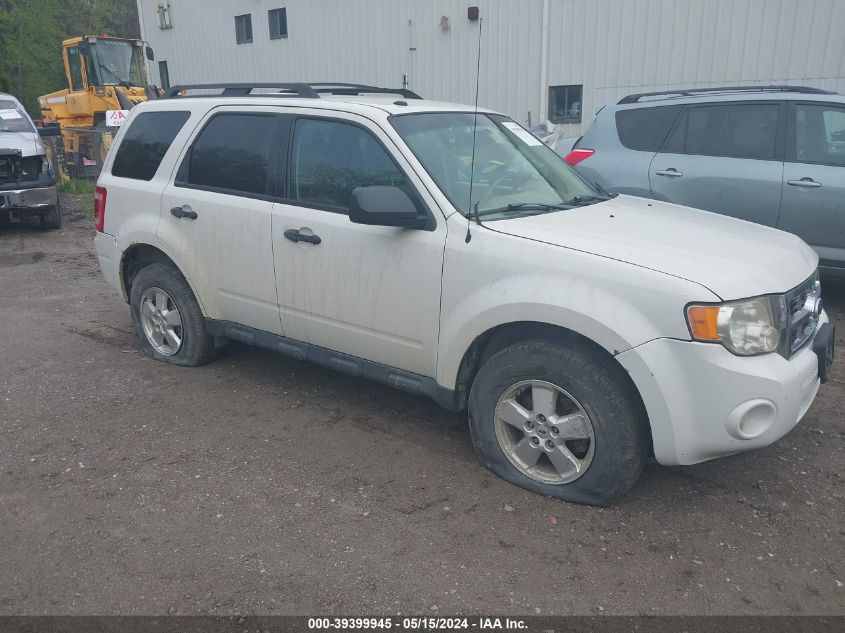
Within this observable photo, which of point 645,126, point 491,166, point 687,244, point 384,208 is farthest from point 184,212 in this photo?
point 645,126

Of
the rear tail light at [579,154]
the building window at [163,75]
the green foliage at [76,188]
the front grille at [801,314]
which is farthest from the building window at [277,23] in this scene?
the front grille at [801,314]

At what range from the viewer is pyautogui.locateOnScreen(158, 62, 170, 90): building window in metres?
22.6

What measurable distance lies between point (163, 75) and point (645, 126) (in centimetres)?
1996

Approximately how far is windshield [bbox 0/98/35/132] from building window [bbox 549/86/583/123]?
8724mm

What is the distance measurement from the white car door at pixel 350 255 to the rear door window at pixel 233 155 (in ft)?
0.70

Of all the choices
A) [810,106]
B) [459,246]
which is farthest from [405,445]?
[810,106]

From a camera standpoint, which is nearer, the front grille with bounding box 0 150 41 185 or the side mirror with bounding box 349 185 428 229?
the side mirror with bounding box 349 185 428 229

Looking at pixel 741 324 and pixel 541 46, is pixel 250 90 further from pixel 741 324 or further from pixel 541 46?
pixel 541 46

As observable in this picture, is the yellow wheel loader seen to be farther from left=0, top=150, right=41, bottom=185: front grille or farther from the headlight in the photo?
the headlight

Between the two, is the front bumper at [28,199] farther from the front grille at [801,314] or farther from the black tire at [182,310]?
the front grille at [801,314]

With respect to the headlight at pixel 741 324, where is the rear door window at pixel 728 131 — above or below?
above

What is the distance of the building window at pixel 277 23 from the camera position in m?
18.1

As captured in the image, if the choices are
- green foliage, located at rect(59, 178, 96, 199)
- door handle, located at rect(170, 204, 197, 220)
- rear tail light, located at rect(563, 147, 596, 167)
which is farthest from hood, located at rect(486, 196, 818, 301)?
green foliage, located at rect(59, 178, 96, 199)

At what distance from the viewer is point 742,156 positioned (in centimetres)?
623
